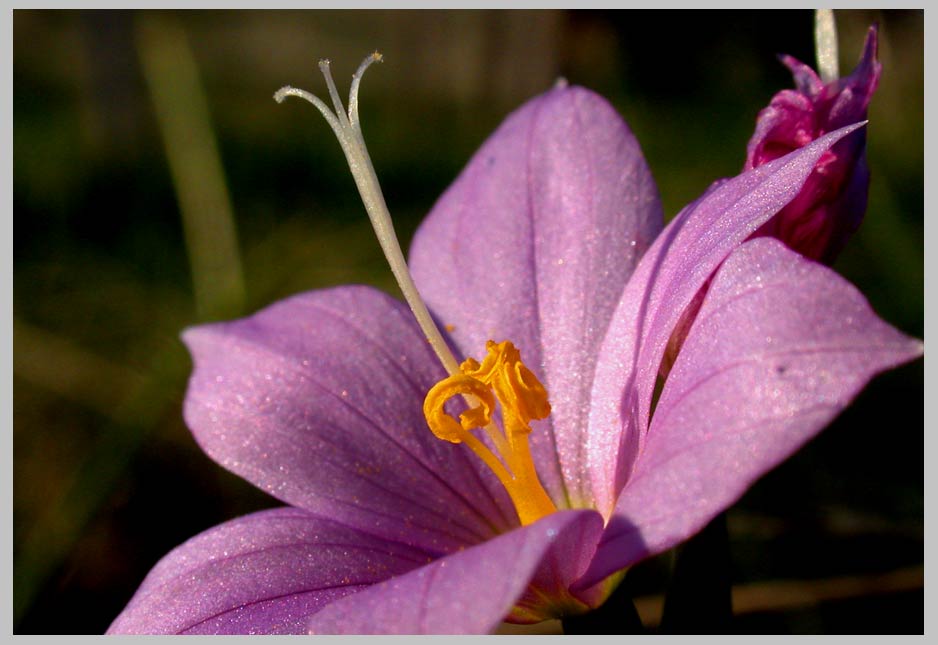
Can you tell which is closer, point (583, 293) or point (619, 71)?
point (583, 293)

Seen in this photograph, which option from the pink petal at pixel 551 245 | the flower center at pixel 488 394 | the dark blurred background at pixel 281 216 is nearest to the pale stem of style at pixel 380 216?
the flower center at pixel 488 394

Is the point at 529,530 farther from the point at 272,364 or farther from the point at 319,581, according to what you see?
the point at 272,364

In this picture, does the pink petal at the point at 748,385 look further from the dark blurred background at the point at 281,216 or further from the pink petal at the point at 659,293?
the dark blurred background at the point at 281,216

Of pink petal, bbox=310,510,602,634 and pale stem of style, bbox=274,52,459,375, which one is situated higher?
pale stem of style, bbox=274,52,459,375

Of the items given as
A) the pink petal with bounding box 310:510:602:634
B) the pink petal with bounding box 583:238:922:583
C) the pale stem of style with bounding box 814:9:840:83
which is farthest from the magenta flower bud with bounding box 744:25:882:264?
the pink petal with bounding box 310:510:602:634

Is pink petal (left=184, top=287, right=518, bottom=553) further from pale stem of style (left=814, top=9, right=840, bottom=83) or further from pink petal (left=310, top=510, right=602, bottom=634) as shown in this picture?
pale stem of style (left=814, top=9, right=840, bottom=83)

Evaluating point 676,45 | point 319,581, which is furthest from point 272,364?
point 676,45
